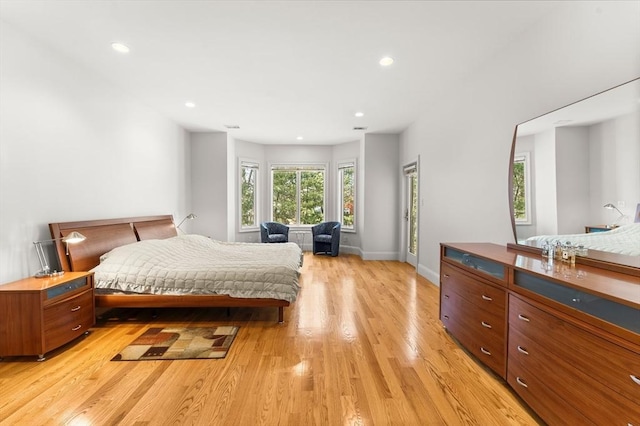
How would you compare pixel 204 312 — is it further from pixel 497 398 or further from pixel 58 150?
pixel 497 398

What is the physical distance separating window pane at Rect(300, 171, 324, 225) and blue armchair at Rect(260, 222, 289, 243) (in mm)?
841

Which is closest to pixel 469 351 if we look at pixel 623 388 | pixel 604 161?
pixel 623 388

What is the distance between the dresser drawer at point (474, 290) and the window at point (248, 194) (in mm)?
5151

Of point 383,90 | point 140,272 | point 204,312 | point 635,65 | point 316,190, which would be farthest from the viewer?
point 316,190

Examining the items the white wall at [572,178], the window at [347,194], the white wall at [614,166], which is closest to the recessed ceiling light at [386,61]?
the white wall at [572,178]

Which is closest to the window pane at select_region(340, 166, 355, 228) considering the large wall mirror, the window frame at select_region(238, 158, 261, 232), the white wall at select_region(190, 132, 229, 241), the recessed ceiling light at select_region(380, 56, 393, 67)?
the window frame at select_region(238, 158, 261, 232)

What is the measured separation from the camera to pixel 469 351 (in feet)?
7.73

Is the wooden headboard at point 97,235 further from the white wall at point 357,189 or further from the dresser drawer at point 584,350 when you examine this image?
the white wall at point 357,189

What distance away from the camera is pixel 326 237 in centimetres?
669

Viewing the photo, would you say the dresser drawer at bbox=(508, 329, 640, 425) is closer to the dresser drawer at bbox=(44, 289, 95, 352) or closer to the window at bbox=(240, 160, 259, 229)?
the dresser drawer at bbox=(44, 289, 95, 352)

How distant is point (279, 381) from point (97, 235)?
2.71 metres

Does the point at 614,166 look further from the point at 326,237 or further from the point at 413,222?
the point at 326,237

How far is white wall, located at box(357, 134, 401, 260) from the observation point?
6254mm

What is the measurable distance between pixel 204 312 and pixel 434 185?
3640mm
